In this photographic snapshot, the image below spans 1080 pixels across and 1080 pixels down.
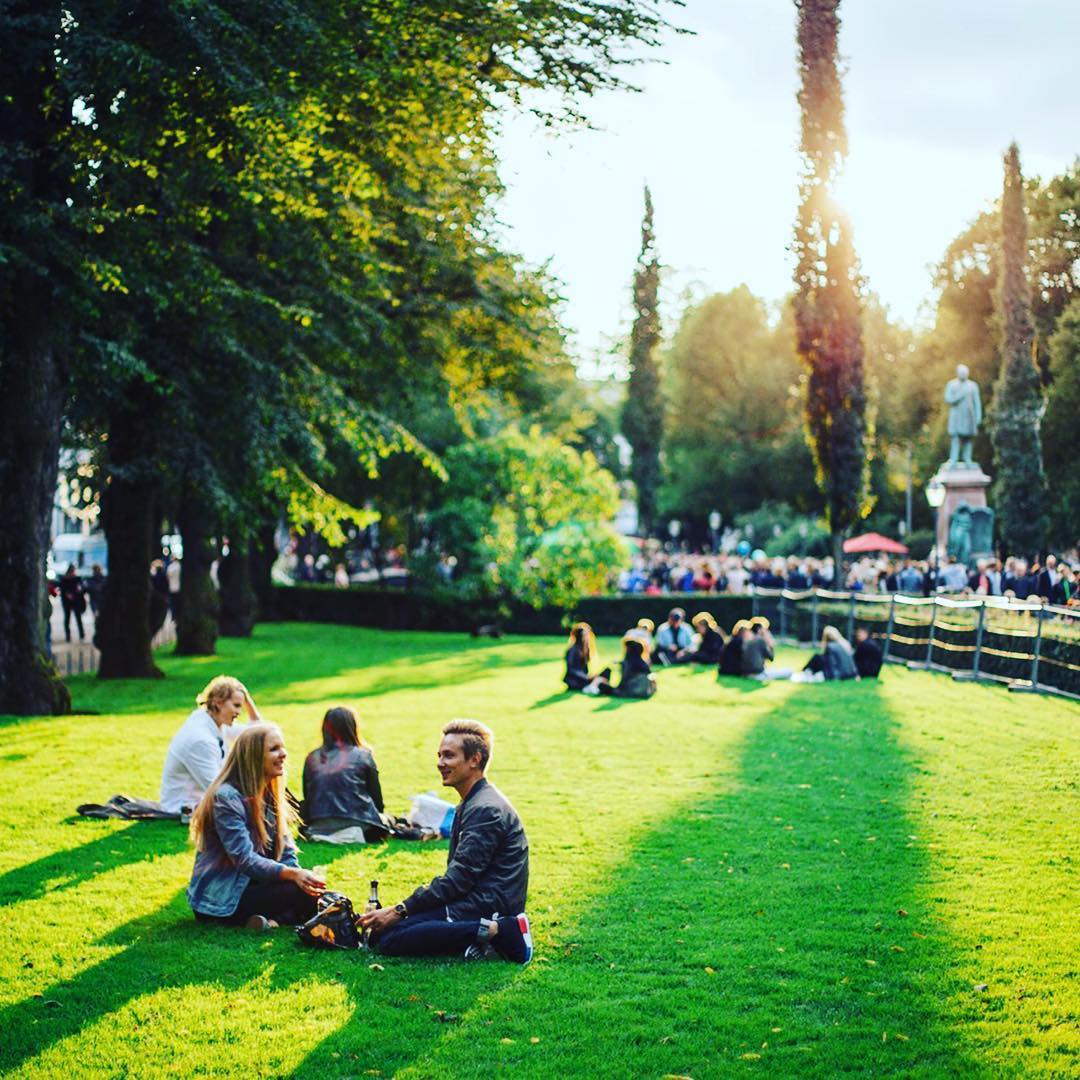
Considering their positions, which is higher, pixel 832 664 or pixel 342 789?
pixel 342 789

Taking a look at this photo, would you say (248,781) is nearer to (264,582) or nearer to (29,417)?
(29,417)

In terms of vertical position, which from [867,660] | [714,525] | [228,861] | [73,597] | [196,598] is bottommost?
[867,660]

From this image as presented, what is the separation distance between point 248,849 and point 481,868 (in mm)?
1490

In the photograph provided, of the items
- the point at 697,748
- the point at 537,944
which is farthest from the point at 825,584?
the point at 537,944

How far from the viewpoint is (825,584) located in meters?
42.1

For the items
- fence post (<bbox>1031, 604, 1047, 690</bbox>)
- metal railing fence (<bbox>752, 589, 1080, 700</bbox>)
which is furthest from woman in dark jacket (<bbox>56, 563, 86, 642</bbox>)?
fence post (<bbox>1031, 604, 1047, 690</bbox>)

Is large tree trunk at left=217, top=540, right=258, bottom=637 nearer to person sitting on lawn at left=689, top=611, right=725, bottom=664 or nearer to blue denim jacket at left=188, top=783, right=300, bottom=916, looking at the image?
person sitting on lawn at left=689, top=611, right=725, bottom=664

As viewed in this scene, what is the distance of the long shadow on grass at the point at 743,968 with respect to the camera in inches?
228

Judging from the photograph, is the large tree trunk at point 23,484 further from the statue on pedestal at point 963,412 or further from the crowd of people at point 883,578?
the statue on pedestal at point 963,412

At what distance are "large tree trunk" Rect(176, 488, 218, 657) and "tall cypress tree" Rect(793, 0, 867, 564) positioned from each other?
60.6 feet

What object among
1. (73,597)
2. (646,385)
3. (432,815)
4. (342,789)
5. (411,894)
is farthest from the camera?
(646,385)

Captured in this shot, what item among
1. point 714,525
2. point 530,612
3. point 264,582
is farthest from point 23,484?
point 714,525

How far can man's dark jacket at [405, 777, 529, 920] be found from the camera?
7.19 meters

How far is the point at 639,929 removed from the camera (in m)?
7.82
